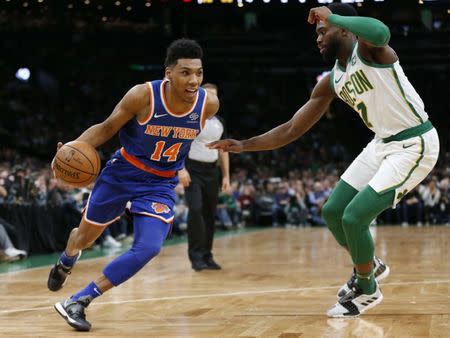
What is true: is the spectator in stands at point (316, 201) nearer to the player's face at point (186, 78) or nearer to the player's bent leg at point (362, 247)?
the player's bent leg at point (362, 247)

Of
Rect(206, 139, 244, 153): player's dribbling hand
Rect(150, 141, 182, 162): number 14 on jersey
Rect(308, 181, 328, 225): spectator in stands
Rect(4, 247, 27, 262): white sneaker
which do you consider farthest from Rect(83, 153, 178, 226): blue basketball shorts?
Rect(308, 181, 328, 225): spectator in stands

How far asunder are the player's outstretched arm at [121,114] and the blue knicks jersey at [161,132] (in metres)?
0.06

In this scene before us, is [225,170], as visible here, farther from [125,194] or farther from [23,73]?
[23,73]

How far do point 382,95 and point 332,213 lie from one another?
857mm

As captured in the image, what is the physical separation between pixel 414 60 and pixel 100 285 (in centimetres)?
2210

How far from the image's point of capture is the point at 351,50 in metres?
5.40

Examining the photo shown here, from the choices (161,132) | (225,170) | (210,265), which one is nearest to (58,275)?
(161,132)

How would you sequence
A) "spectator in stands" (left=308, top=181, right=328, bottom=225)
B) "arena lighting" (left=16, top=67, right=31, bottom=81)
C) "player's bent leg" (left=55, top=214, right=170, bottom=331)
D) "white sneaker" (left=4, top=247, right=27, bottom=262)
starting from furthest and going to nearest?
1. "arena lighting" (left=16, top=67, right=31, bottom=81)
2. "spectator in stands" (left=308, top=181, right=328, bottom=225)
3. "white sneaker" (left=4, top=247, right=27, bottom=262)
4. "player's bent leg" (left=55, top=214, right=170, bottom=331)

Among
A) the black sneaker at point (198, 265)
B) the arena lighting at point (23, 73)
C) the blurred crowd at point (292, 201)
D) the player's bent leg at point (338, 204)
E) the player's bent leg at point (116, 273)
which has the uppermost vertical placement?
the player's bent leg at point (338, 204)

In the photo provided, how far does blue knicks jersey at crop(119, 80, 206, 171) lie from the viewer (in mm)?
5391

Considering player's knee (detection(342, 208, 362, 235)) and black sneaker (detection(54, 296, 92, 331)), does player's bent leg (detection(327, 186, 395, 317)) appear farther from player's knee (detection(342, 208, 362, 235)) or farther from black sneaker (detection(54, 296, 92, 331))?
black sneaker (detection(54, 296, 92, 331))

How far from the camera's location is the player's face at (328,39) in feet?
17.6

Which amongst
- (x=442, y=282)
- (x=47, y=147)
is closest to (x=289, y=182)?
(x=47, y=147)

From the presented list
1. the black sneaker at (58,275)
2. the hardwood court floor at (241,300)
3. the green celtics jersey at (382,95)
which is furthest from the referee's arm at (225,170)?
the green celtics jersey at (382,95)
